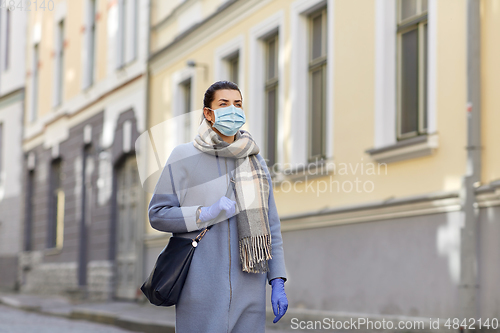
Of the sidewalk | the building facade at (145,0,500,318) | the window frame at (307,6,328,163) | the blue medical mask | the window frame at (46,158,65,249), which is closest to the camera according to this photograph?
the blue medical mask

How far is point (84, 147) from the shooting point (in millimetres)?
19281

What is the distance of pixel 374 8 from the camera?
8.96m

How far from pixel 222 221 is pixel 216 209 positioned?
0.32ft

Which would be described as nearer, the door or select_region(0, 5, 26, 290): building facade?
the door

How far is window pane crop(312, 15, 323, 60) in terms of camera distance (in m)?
10.5

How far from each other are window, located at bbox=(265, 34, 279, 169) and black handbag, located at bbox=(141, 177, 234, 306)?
8.28 meters

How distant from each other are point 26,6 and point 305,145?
15.2 m

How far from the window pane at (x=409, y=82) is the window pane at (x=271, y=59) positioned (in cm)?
333

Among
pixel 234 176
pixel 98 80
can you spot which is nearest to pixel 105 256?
pixel 98 80

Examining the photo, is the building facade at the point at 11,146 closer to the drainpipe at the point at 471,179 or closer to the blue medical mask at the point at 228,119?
the drainpipe at the point at 471,179

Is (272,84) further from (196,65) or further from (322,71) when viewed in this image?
(196,65)

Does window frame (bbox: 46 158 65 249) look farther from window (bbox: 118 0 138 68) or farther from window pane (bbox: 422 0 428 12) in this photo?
window pane (bbox: 422 0 428 12)

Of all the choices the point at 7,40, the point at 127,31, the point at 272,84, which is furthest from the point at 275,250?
the point at 7,40

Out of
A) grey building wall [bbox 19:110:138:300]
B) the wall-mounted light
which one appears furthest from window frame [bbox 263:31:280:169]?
grey building wall [bbox 19:110:138:300]
